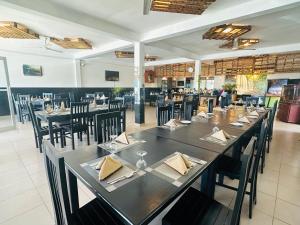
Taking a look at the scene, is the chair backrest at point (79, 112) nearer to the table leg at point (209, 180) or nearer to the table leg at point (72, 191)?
the table leg at point (72, 191)

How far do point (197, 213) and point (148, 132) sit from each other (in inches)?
42.7

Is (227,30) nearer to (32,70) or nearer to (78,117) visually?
(78,117)

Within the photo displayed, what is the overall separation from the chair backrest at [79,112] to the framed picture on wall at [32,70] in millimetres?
5142

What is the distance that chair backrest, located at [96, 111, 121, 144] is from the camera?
5.90 ft

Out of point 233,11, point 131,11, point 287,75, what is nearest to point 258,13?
point 233,11

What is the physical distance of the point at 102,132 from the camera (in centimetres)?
187

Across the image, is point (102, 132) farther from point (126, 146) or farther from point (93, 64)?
point (93, 64)

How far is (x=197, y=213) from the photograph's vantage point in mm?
1148

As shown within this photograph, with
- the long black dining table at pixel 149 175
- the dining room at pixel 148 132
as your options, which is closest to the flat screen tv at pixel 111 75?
the dining room at pixel 148 132

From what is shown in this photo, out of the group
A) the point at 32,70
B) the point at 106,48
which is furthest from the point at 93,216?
the point at 32,70

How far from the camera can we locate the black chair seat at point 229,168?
5.51 feet

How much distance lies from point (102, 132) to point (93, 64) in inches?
314

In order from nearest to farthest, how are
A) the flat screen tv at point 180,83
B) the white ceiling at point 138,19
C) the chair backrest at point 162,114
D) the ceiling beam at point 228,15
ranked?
the chair backrest at point 162,114
the ceiling beam at point 228,15
the white ceiling at point 138,19
the flat screen tv at point 180,83

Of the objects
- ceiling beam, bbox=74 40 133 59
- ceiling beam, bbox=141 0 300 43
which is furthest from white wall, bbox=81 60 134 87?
ceiling beam, bbox=141 0 300 43
